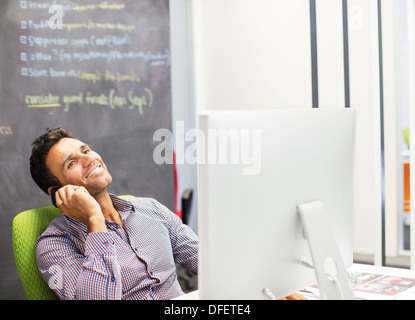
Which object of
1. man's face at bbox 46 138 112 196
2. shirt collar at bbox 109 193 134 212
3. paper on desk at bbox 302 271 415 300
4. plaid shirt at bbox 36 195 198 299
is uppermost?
man's face at bbox 46 138 112 196

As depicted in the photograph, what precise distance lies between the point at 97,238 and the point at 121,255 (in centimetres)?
15

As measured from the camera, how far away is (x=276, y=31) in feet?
9.25

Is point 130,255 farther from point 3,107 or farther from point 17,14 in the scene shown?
point 17,14

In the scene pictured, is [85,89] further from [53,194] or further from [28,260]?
[28,260]

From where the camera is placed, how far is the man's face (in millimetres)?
1804

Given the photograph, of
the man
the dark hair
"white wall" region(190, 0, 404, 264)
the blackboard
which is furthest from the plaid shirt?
"white wall" region(190, 0, 404, 264)

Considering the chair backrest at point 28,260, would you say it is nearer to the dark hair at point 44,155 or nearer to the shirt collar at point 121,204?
Answer: the dark hair at point 44,155

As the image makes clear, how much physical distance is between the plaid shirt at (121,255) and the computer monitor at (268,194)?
614 millimetres

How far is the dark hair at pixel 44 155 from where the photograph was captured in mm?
1797

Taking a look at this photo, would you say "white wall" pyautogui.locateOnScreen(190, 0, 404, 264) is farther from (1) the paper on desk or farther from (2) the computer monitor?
(2) the computer monitor

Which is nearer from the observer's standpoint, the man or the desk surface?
the desk surface

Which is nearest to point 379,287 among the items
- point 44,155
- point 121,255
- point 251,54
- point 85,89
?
point 121,255

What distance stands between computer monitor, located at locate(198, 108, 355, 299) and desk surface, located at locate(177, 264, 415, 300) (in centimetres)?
23
